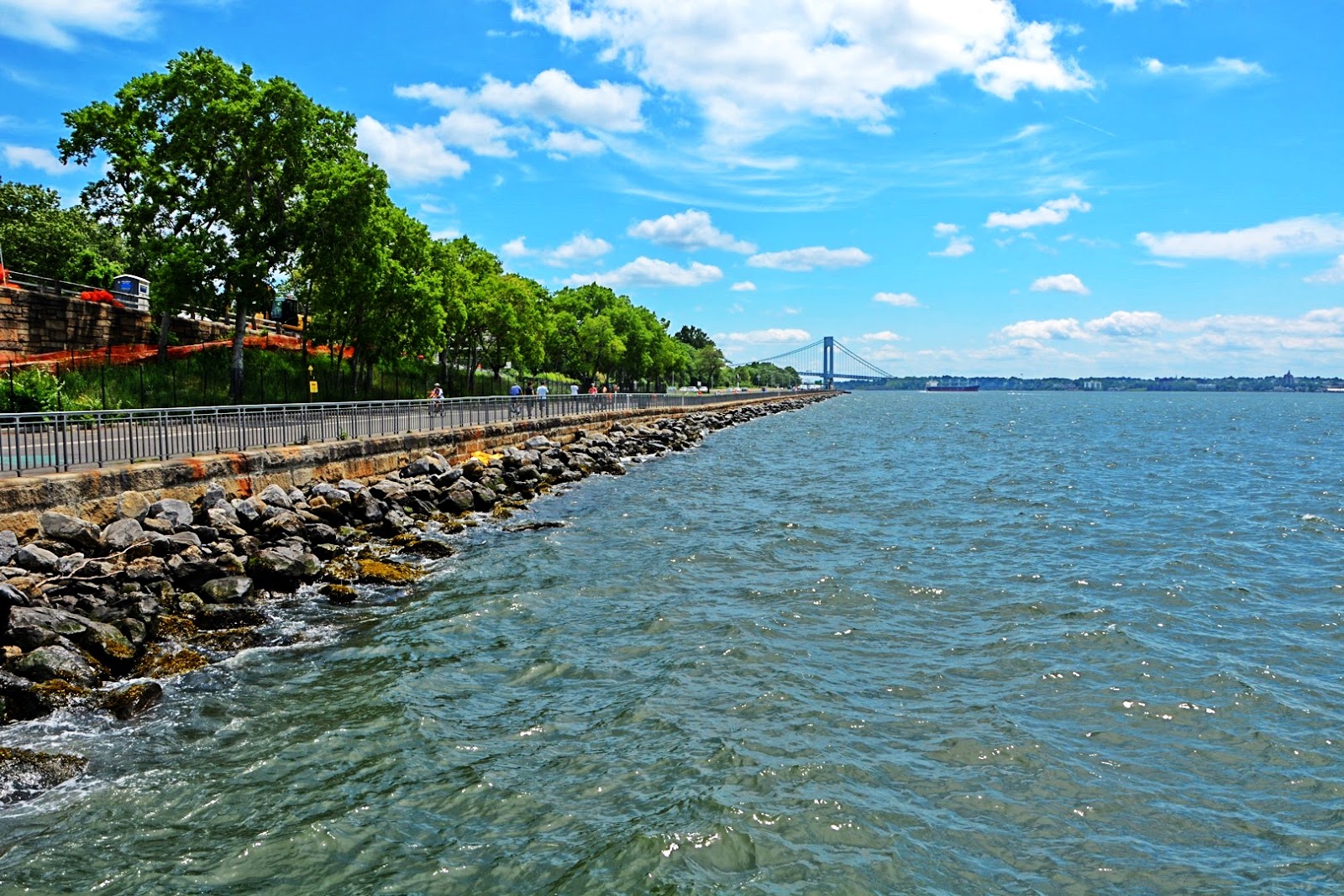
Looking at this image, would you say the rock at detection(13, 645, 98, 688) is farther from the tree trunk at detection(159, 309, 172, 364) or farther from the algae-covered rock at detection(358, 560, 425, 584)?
the tree trunk at detection(159, 309, 172, 364)

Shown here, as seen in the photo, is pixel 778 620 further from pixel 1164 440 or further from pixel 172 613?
pixel 1164 440

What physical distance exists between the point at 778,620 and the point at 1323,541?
17.9 m

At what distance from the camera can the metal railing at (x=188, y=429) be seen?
15.1 metres

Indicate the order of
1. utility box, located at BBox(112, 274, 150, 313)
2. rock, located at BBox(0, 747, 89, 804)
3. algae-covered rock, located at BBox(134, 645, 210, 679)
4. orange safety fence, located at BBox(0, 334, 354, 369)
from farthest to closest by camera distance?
utility box, located at BBox(112, 274, 150, 313)
orange safety fence, located at BBox(0, 334, 354, 369)
algae-covered rock, located at BBox(134, 645, 210, 679)
rock, located at BBox(0, 747, 89, 804)

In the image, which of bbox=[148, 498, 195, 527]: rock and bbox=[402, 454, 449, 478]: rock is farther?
bbox=[402, 454, 449, 478]: rock

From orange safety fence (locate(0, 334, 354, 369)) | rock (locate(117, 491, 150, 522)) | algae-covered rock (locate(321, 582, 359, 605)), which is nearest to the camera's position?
algae-covered rock (locate(321, 582, 359, 605))

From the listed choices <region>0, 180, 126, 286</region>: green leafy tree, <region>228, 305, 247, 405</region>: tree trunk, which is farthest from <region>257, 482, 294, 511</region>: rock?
<region>0, 180, 126, 286</region>: green leafy tree

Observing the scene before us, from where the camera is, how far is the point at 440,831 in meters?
7.78

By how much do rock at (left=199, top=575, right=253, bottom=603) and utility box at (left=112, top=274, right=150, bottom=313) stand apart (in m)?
32.9

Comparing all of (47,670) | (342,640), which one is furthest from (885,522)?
(47,670)

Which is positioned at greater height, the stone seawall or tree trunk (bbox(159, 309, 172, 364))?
tree trunk (bbox(159, 309, 172, 364))

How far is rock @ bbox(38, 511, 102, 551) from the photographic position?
13.7m

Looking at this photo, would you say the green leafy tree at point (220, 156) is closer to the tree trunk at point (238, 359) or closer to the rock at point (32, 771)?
the tree trunk at point (238, 359)

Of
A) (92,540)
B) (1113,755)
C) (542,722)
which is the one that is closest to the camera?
(1113,755)
